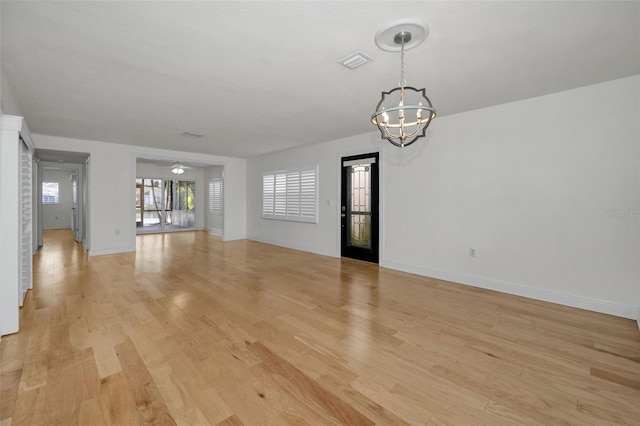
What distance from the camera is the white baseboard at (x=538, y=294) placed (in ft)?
9.56

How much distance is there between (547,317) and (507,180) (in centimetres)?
172

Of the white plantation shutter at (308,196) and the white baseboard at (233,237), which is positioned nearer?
the white plantation shutter at (308,196)

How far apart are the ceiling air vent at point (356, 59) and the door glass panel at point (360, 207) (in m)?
2.84

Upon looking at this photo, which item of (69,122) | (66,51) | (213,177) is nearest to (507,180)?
(66,51)

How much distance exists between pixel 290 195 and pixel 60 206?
10157 millimetres

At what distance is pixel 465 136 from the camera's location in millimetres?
3994

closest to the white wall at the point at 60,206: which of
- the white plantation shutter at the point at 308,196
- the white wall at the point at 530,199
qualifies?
the white plantation shutter at the point at 308,196

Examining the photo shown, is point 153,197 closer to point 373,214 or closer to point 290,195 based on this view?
point 290,195

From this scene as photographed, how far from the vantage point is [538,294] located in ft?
11.1

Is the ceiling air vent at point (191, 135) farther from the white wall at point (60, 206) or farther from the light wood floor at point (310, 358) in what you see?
the white wall at point (60, 206)

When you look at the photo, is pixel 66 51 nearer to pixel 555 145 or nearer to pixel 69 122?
pixel 69 122

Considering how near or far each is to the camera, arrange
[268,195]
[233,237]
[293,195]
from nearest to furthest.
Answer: [293,195] → [268,195] → [233,237]

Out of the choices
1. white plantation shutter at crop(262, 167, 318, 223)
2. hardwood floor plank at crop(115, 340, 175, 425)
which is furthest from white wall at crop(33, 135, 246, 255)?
hardwood floor plank at crop(115, 340, 175, 425)

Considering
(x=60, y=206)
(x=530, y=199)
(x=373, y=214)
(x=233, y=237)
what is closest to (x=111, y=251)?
(x=233, y=237)
